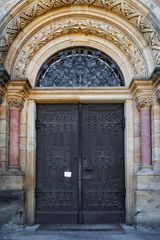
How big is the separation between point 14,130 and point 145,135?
8.49ft

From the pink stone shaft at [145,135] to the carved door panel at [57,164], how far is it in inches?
54.5

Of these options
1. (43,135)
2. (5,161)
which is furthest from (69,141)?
(5,161)

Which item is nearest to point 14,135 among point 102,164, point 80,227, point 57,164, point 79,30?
point 57,164

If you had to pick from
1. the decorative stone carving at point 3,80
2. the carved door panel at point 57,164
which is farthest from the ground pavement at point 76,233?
the decorative stone carving at point 3,80

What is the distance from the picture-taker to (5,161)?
8109 millimetres

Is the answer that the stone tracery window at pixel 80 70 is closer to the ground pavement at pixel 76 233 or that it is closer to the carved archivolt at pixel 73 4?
the carved archivolt at pixel 73 4

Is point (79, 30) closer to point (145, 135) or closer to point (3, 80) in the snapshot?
point (3, 80)

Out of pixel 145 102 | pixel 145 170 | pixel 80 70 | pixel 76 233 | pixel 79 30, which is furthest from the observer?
pixel 80 70

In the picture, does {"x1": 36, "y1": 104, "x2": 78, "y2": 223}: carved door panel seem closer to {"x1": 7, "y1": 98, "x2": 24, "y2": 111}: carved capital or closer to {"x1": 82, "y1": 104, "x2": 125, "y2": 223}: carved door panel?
{"x1": 82, "y1": 104, "x2": 125, "y2": 223}: carved door panel

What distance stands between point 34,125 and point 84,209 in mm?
1992

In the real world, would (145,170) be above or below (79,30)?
below

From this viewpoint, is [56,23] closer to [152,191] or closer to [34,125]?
[34,125]

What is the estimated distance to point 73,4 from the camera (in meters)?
8.52

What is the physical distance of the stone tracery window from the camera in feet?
28.9
